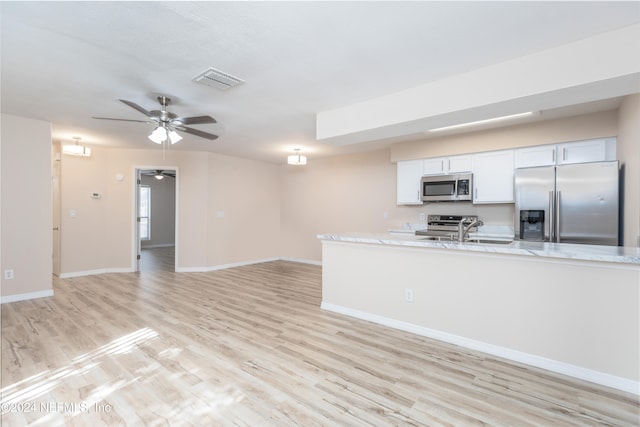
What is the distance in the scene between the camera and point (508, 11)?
1.82 m

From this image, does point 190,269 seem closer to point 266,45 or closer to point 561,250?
point 266,45

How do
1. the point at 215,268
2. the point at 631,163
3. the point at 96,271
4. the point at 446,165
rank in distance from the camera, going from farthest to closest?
1. the point at 215,268
2. the point at 96,271
3. the point at 446,165
4. the point at 631,163

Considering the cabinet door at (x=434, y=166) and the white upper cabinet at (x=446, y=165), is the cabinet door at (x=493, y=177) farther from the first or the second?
the cabinet door at (x=434, y=166)

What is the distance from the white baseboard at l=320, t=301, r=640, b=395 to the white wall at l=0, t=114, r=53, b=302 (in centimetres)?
453

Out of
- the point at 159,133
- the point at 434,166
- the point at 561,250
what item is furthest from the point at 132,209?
the point at 561,250

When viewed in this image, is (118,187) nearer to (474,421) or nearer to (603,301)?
(474,421)

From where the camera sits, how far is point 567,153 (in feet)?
12.2

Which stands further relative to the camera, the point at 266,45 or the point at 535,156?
the point at 535,156

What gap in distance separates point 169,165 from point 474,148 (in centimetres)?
560

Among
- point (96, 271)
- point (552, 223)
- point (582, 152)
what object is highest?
point (582, 152)

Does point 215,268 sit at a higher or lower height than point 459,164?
lower

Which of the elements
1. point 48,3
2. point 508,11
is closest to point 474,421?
point 508,11

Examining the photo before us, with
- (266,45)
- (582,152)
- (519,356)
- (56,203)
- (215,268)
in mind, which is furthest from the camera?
(215,268)

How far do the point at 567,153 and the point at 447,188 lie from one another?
1.50 meters
